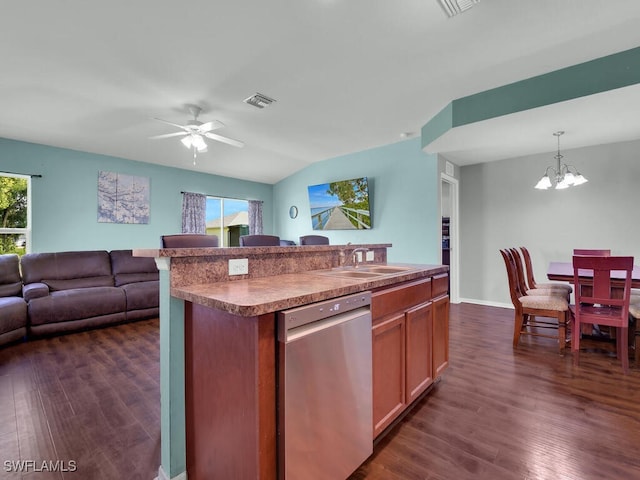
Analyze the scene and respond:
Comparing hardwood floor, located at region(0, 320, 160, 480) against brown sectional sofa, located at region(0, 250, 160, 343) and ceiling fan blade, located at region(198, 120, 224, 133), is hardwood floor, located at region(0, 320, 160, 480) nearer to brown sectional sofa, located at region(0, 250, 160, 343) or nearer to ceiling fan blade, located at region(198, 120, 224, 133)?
brown sectional sofa, located at region(0, 250, 160, 343)

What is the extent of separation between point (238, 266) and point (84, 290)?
342cm

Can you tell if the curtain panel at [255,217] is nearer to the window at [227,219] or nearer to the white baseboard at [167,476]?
the window at [227,219]

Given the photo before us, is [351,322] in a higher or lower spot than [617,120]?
lower

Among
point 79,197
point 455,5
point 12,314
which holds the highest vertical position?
point 455,5

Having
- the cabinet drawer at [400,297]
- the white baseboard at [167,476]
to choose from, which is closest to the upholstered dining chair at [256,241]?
the cabinet drawer at [400,297]

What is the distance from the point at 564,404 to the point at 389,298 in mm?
1551

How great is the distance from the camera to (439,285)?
7.54 feet

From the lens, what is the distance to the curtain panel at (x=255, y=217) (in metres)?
7.07

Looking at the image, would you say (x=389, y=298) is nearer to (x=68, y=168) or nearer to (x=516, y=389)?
(x=516, y=389)

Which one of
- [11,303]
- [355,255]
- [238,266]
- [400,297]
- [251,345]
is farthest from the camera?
[11,303]

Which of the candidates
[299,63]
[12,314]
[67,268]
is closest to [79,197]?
[67,268]

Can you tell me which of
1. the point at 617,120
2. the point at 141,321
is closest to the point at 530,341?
the point at 617,120

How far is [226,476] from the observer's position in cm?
117

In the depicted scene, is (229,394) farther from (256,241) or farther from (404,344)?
(256,241)
